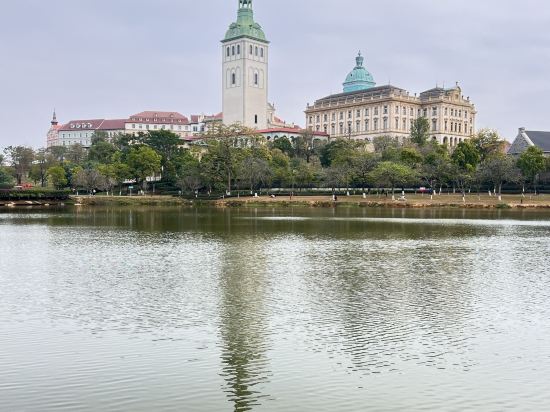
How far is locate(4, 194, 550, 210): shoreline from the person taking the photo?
79562 millimetres

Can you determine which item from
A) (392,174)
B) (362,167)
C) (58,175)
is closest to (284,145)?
(362,167)

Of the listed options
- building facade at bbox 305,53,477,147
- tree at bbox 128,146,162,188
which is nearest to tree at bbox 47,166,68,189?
tree at bbox 128,146,162,188

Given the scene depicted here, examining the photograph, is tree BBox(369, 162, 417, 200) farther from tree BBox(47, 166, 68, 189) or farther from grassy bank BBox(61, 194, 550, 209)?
tree BBox(47, 166, 68, 189)

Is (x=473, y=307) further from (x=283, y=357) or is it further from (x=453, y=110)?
(x=453, y=110)

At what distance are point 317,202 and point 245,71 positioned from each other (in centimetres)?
A: 6905

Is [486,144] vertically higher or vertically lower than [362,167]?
higher

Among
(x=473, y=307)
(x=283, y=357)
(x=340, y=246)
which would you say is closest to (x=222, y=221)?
(x=340, y=246)

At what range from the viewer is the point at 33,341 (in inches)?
583

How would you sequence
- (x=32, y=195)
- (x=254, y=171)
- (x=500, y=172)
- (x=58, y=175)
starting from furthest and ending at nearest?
(x=58, y=175) → (x=32, y=195) → (x=254, y=171) → (x=500, y=172)

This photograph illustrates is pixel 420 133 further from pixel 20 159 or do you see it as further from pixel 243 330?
pixel 243 330

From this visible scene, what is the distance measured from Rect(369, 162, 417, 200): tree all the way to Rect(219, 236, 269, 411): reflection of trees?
191 ft

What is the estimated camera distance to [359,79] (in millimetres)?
176375

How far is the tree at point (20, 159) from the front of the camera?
13088 cm

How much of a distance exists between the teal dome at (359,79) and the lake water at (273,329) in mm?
147110
